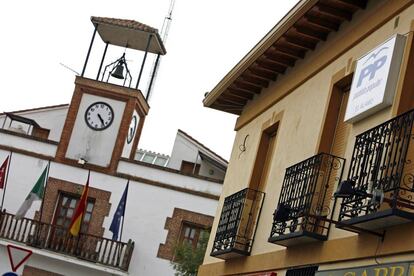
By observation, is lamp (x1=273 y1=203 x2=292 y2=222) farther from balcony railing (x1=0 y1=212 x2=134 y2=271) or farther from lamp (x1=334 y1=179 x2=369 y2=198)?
balcony railing (x1=0 y1=212 x2=134 y2=271)

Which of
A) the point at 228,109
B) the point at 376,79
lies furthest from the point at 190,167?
the point at 376,79

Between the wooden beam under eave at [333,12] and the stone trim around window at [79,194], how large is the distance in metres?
23.5

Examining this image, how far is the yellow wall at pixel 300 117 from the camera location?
12.7 m

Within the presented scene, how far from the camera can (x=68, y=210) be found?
3766 centimetres

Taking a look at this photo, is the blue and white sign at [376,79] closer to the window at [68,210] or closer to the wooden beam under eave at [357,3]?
the wooden beam under eave at [357,3]

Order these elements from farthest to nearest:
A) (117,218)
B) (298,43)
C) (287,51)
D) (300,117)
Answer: (117,218), (287,51), (298,43), (300,117)

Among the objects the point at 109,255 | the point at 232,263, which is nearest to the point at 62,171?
the point at 109,255

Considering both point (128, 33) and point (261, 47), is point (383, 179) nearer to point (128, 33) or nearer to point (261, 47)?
point (261, 47)

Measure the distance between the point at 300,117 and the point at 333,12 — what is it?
2.04m

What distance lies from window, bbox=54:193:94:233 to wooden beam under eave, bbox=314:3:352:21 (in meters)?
23.8

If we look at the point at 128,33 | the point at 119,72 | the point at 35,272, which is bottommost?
the point at 35,272

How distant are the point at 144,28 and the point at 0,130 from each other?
23.0ft

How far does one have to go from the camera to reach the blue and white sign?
11.8m

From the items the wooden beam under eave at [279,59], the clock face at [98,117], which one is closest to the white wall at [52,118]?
the clock face at [98,117]
